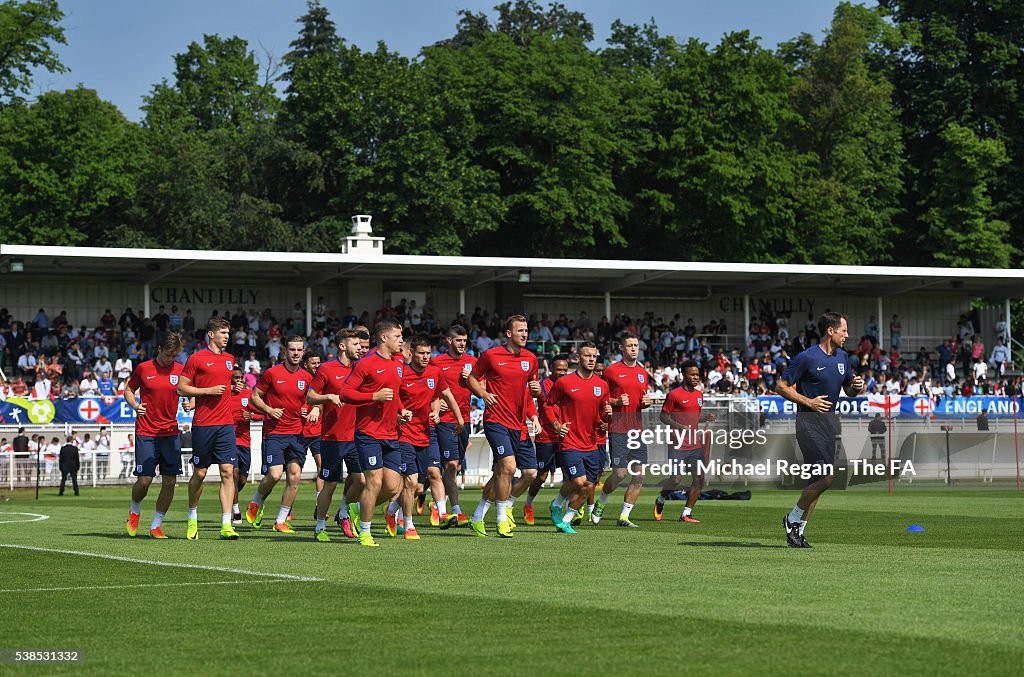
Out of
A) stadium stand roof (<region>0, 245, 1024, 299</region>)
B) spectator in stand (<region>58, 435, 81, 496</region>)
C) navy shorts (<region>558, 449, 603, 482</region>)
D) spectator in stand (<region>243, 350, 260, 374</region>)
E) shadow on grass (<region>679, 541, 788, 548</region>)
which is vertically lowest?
shadow on grass (<region>679, 541, 788, 548</region>)

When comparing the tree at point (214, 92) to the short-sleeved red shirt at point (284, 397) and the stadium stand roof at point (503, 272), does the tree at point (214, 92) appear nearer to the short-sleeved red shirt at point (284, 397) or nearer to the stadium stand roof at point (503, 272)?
the stadium stand roof at point (503, 272)

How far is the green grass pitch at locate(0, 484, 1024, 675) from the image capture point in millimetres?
7375

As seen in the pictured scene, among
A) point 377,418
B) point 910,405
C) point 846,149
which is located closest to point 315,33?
point 846,149

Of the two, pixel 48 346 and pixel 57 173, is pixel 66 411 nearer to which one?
pixel 48 346

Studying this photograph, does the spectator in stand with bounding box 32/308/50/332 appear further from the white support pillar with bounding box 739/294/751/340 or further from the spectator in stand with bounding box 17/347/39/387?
the white support pillar with bounding box 739/294/751/340

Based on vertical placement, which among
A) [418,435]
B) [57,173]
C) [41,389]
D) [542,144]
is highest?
[542,144]

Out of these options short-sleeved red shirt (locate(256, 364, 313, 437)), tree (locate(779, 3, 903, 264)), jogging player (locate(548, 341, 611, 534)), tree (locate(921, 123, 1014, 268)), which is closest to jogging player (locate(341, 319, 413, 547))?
jogging player (locate(548, 341, 611, 534))

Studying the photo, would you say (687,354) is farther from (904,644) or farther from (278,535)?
(904,644)

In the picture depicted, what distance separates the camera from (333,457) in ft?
55.4

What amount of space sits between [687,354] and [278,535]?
107 feet

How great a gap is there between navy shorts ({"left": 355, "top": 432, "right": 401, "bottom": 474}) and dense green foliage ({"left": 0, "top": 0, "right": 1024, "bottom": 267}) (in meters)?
Result: 47.2

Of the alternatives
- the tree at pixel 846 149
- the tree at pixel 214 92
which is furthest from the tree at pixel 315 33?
the tree at pixel 846 149

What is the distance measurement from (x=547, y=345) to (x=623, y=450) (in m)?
26.7

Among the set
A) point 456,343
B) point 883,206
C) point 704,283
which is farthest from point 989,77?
point 456,343
